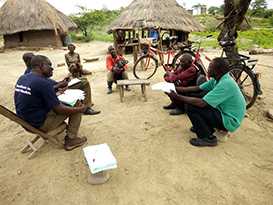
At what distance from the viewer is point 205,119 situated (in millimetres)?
3816

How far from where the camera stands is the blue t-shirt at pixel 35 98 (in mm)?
3457

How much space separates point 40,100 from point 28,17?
1726cm

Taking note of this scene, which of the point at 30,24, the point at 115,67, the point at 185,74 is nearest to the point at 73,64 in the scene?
the point at 115,67

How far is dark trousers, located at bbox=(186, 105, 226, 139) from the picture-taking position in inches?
148

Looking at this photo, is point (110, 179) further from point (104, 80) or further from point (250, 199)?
point (104, 80)

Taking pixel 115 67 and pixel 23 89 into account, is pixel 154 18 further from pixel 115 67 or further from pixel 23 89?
pixel 23 89

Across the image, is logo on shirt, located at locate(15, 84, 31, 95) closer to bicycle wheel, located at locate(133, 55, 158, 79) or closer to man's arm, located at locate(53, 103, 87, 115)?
man's arm, located at locate(53, 103, 87, 115)

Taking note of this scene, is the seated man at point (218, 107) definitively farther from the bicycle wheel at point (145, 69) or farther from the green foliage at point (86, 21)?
the green foliage at point (86, 21)

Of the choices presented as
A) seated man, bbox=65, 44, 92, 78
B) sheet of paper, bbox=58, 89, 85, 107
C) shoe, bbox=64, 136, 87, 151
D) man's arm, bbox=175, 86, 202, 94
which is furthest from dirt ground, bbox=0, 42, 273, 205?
seated man, bbox=65, 44, 92, 78

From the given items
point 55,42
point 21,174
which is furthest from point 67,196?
point 55,42

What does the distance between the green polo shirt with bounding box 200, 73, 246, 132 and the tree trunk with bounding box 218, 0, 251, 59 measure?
2.60 meters

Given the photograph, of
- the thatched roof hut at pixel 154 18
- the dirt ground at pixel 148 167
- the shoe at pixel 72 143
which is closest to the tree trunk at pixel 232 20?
the dirt ground at pixel 148 167

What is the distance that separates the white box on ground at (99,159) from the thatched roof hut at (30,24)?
55.8ft

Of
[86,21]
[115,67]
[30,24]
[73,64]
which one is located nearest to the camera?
[115,67]
